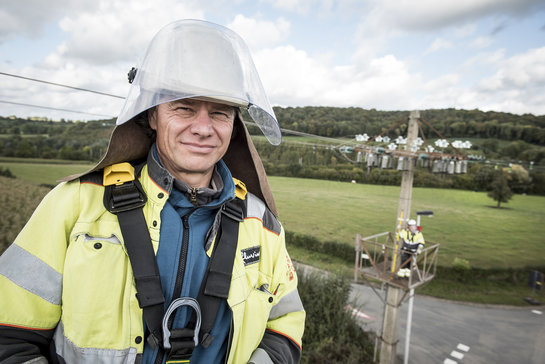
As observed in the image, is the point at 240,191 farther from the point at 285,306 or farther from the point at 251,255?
the point at 285,306

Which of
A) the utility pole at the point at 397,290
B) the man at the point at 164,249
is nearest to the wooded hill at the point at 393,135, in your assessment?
the utility pole at the point at 397,290

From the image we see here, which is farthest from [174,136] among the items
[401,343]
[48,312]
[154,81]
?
[401,343]

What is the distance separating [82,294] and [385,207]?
39.3 m

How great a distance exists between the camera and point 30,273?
1.18 m

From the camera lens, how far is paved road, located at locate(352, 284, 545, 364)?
708 inches

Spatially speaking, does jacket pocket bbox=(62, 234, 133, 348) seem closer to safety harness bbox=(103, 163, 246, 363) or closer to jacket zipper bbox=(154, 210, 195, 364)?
safety harness bbox=(103, 163, 246, 363)

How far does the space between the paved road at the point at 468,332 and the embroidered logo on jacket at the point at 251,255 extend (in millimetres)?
15995

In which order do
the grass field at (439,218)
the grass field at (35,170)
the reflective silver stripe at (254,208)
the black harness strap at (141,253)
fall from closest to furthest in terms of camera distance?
the black harness strap at (141,253), the reflective silver stripe at (254,208), the grass field at (35,170), the grass field at (439,218)

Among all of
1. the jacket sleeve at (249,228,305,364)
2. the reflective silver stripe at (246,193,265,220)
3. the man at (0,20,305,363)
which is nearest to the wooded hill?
the reflective silver stripe at (246,193,265,220)

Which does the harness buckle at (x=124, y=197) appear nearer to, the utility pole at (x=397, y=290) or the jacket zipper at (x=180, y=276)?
the jacket zipper at (x=180, y=276)

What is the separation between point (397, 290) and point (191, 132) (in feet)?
48.4

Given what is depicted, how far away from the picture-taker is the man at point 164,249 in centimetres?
121

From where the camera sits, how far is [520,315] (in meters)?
22.7

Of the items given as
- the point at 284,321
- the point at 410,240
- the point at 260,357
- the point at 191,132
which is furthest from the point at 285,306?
the point at 410,240
